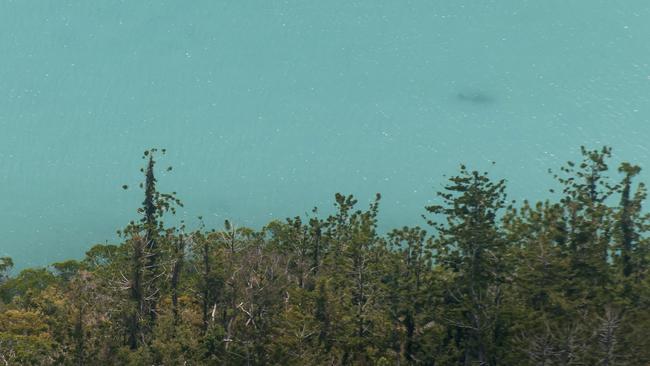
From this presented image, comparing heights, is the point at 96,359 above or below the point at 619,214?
below

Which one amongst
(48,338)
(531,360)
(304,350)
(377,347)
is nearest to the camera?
(531,360)

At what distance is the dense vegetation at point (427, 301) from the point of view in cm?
4297

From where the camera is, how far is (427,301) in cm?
4728

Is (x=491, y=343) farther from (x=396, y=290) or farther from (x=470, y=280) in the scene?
(x=396, y=290)

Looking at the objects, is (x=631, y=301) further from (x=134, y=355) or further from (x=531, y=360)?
(x=134, y=355)

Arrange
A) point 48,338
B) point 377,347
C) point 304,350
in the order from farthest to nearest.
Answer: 1. point 48,338
2. point 377,347
3. point 304,350

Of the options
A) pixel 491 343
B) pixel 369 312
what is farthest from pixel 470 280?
pixel 369 312

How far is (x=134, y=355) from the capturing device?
44.6 m

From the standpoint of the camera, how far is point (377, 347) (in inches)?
Result: 1845

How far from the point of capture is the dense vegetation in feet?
141

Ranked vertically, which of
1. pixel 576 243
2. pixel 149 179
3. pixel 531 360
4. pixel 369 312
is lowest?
pixel 531 360

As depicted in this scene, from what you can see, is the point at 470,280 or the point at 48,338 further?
the point at 48,338

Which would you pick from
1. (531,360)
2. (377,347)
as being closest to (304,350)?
(377,347)

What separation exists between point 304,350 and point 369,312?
6504mm
